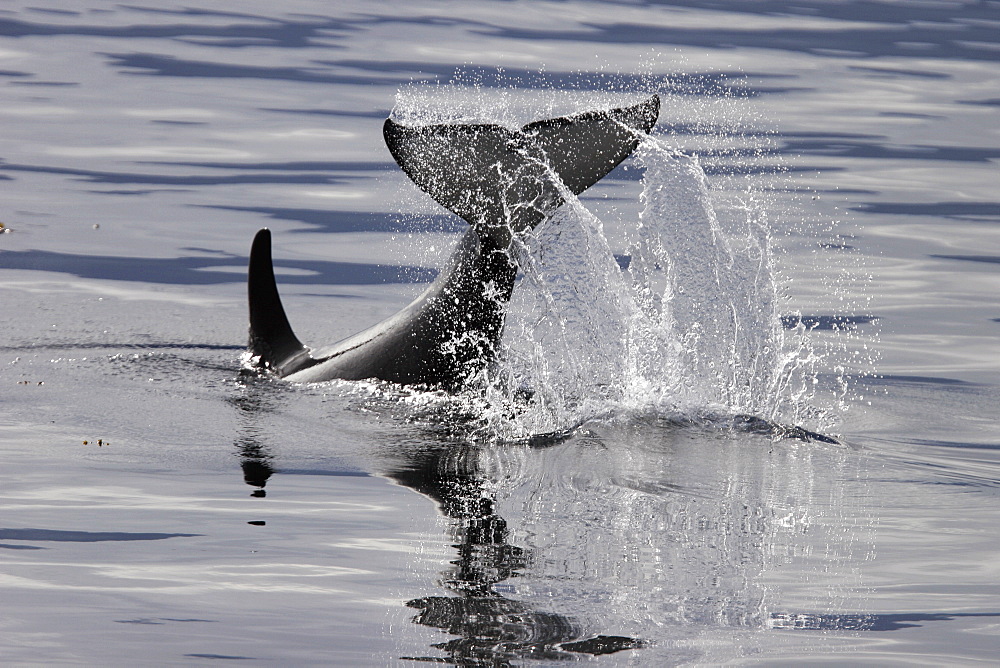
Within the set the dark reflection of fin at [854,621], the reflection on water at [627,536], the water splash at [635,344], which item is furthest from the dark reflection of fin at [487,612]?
the water splash at [635,344]

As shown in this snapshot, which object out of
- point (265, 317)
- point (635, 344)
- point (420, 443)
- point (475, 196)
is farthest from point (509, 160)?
point (265, 317)

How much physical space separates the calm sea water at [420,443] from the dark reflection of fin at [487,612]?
17 millimetres

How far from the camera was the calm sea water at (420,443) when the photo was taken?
18.3 feet

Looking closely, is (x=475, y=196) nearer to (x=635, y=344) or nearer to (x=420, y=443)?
(x=635, y=344)

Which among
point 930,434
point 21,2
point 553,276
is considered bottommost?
point 930,434

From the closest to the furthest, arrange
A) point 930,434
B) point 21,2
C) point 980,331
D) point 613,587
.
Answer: point 613,587 → point 930,434 → point 980,331 → point 21,2

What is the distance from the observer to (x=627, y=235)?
16.1 meters

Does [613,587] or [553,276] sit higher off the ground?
[553,276]

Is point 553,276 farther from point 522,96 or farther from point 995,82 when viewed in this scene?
point 995,82

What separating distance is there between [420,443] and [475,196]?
1949mm

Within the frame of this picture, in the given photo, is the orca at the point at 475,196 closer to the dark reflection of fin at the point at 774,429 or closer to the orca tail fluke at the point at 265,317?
the orca tail fluke at the point at 265,317

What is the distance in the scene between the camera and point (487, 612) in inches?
217

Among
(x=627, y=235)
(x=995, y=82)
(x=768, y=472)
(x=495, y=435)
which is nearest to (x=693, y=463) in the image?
(x=768, y=472)

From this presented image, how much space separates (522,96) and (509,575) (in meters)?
18.7
